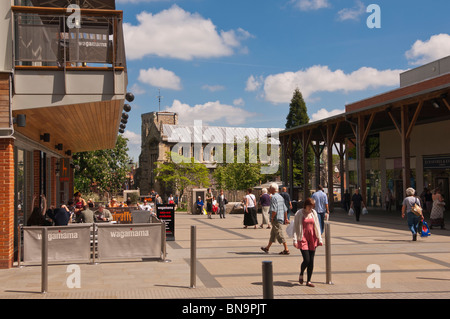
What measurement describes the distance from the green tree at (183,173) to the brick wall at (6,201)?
6045 centimetres

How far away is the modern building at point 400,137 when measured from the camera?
25438 mm

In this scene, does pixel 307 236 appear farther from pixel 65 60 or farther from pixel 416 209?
pixel 416 209

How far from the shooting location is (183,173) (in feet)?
241

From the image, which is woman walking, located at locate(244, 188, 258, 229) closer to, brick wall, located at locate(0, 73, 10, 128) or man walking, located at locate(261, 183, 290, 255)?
man walking, located at locate(261, 183, 290, 255)

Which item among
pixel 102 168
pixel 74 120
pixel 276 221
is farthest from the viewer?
pixel 102 168

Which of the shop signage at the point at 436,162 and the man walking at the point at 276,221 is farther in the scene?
the shop signage at the point at 436,162

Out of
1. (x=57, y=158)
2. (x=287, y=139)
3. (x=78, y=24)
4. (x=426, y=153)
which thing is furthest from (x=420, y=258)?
(x=287, y=139)

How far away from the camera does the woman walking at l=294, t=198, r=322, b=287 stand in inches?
332

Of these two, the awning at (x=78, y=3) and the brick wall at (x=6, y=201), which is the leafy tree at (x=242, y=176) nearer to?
the awning at (x=78, y=3)

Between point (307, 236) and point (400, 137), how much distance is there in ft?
93.0

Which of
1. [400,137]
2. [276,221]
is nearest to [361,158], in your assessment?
[400,137]

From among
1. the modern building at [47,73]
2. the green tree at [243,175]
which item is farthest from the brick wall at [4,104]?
the green tree at [243,175]

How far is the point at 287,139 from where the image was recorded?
43.7 meters

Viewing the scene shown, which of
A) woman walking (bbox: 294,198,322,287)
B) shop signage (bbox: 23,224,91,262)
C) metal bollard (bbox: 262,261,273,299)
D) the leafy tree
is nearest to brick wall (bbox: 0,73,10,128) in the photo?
shop signage (bbox: 23,224,91,262)
